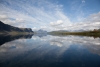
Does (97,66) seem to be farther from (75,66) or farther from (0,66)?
(0,66)

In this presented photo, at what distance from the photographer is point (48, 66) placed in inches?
546

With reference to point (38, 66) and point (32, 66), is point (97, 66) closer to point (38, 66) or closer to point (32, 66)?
point (38, 66)

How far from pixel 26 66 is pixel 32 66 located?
0.97 m

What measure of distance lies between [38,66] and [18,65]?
11.0ft

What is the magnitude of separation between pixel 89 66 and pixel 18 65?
11834mm

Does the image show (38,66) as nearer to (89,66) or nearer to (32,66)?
(32,66)

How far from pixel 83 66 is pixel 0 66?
13395 millimetres

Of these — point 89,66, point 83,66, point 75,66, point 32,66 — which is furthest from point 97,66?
point 32,66

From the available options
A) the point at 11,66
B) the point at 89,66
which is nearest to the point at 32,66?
the point at 11,66

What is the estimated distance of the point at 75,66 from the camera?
46.1ft

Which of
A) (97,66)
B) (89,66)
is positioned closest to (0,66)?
(89,66)

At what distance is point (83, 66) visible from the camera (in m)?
14.0

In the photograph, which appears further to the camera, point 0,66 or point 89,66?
point 89,66

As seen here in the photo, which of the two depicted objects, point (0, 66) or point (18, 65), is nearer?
point (0, 66)
